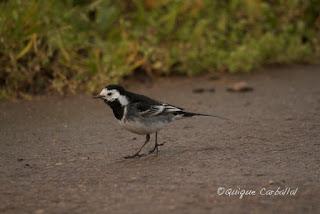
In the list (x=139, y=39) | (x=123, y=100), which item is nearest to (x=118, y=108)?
(x=123, y=100)

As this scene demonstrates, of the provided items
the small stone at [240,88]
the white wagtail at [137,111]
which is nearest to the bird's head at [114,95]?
the white wagtail at [137,111]

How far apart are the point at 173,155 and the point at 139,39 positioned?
13.2 ft

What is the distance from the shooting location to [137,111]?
7.13m

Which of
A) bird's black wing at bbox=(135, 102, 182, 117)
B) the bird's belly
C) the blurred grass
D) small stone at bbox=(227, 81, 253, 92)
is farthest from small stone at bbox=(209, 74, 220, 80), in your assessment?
the bird's belly

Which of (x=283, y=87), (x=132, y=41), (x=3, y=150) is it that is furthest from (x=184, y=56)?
(x=3, y=150)

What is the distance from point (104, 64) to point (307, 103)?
9.22 ft

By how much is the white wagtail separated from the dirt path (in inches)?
12.5

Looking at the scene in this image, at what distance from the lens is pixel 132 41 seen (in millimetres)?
10727

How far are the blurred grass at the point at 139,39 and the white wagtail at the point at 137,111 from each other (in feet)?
9.24

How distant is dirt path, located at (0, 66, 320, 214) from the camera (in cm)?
568

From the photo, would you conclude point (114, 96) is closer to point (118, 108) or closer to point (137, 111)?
point (118, 108)

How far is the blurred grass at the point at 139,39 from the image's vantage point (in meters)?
9.87

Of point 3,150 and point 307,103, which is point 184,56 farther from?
point 3,150

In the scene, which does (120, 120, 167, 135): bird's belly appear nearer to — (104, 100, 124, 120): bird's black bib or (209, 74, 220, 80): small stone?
(104, 100, 124, 120): bird's black bib
